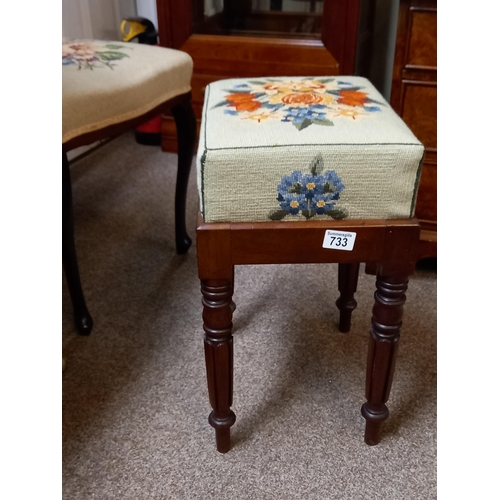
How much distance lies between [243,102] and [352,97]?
156 millimetres

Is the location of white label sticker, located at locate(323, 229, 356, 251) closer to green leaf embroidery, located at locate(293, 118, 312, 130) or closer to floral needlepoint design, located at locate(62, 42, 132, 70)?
green leaf embroidery, located at locate(293, 118, 312, 130)

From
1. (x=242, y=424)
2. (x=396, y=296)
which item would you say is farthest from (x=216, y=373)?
(x=396, y=296)

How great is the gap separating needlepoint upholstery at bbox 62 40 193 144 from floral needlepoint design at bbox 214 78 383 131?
0.23m

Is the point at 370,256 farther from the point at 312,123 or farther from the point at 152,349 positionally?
the point at 152,349

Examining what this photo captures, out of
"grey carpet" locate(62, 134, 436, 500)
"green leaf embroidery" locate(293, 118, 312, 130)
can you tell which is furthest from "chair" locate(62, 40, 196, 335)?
"green leaf embroidery" locate(293, 118, 312, 130)

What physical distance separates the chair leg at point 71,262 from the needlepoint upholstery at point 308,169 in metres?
0.32

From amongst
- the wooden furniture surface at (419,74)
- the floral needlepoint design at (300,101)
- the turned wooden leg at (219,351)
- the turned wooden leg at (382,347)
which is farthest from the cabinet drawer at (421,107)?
the turned wooden leg at (219,351)

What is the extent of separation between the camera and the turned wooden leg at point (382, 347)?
693 millimetres

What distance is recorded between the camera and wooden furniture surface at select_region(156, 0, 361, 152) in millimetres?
1545

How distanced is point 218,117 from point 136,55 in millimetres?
463

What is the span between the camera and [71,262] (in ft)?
3.20

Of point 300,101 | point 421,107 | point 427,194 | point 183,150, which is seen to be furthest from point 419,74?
point 183,150

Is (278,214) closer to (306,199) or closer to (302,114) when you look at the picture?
(306,199)

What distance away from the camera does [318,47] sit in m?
1.57
